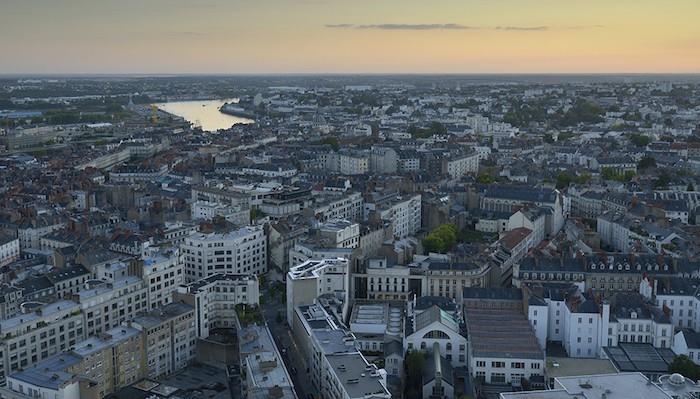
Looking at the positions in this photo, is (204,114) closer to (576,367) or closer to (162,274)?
(162,274)

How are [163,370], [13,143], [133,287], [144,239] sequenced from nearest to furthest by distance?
[163,370]
[133,287]
[144,239]
[13,143]

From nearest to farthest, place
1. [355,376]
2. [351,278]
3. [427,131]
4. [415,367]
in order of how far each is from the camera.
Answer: [355,376]
[415,367]
[351,278]
[427,131]

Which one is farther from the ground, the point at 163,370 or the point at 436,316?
the point at 436,316

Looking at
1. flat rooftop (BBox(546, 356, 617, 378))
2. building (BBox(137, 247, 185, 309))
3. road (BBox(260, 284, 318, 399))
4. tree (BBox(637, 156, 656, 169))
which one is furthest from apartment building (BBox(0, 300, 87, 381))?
tree (BBox(637, 156, 656, 169))

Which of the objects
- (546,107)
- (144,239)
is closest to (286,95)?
(546,107)

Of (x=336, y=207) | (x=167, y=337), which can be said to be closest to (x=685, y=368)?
(x=167, y=337)

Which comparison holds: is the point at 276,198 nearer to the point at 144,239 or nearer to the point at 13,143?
the point at 144,239

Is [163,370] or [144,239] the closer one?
[163,370]
